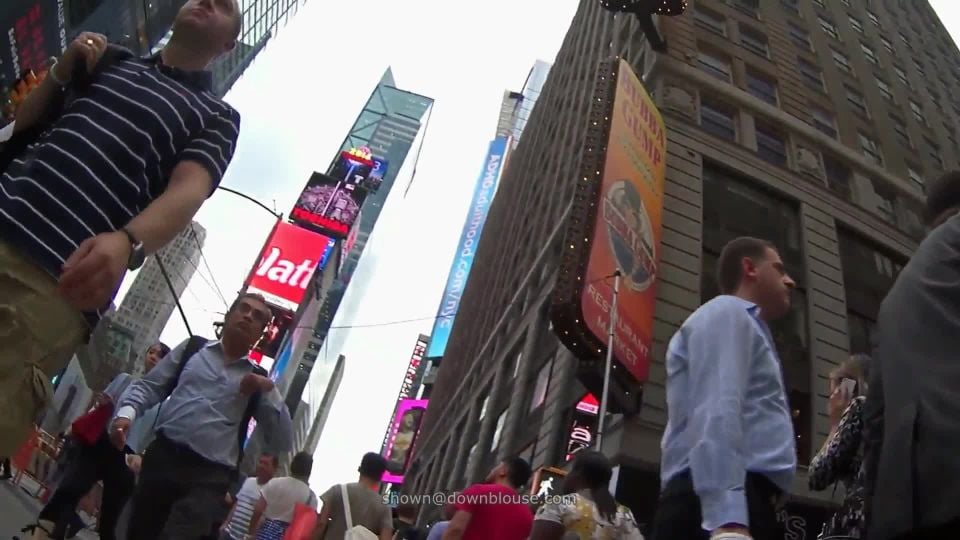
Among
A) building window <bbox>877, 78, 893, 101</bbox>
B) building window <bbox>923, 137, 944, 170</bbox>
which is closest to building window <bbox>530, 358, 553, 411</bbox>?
building window <bbox>923, 137, 944, 170</bbox>

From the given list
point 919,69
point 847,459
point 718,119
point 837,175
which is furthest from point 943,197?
point 919,69

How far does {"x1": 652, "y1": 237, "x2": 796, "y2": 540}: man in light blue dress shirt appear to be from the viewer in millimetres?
2010

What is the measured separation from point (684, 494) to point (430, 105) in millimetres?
153698

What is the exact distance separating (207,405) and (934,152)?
30990 mm

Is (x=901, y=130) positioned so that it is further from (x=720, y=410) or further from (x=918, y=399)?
(x=918, y=399)

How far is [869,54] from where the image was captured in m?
30.1

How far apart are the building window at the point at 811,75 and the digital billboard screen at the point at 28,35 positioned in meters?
26.1

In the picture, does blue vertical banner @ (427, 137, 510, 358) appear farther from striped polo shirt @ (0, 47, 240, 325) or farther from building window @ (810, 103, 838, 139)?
striped polo shirt @ (0, 47, 240, 325)

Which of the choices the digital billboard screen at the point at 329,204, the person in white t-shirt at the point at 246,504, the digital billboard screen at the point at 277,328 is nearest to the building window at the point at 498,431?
the person in white t-shirt at the point at 246,504

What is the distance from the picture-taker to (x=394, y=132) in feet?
451

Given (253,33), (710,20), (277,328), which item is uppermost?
(253,33)

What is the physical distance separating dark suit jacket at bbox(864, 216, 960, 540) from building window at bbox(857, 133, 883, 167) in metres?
25.0

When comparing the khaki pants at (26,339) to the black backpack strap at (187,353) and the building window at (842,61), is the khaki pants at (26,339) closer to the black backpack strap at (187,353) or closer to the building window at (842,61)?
the black backpack strap at (187,353)

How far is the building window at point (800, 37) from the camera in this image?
26734 mm
